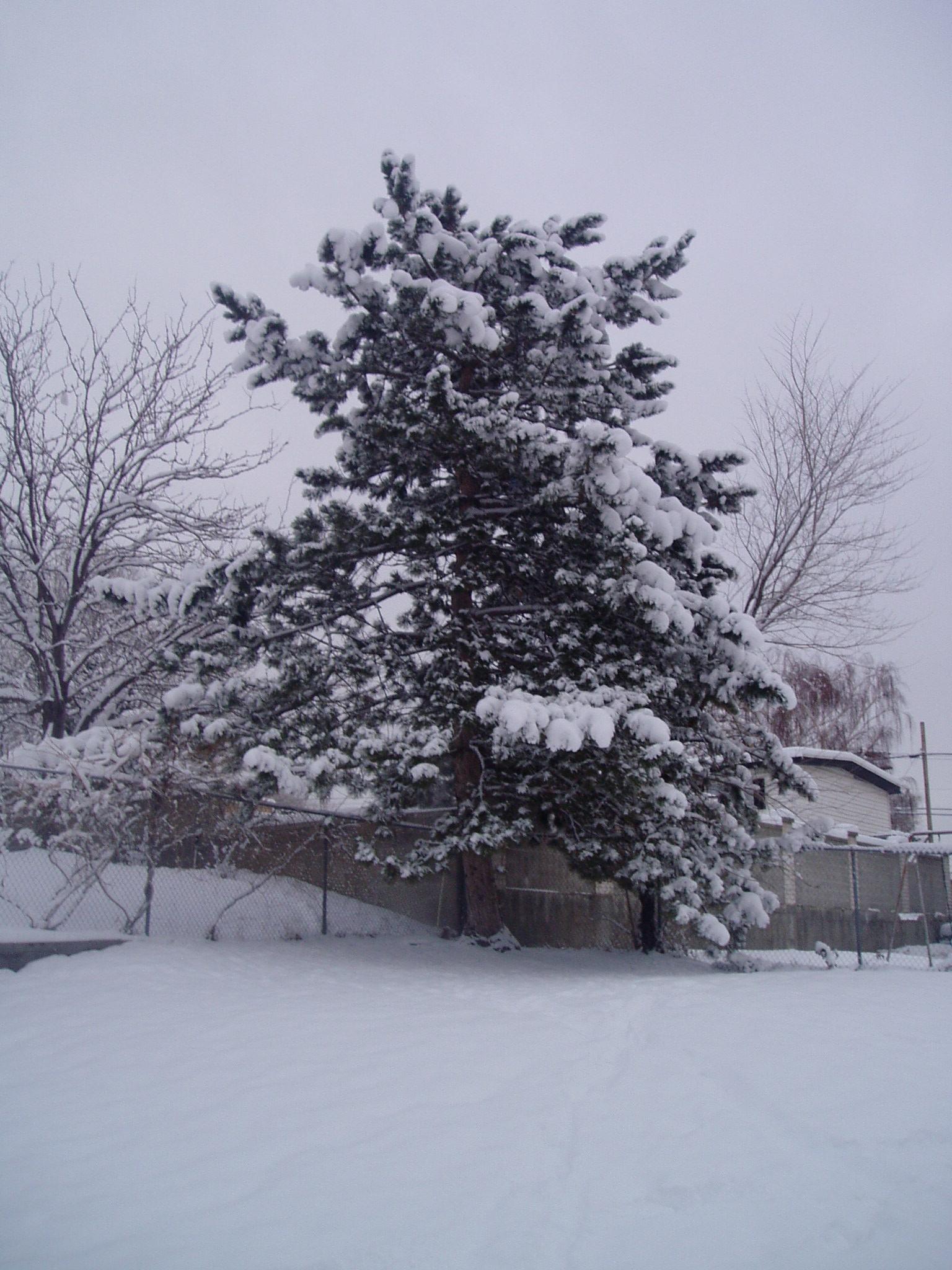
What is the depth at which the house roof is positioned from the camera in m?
19.6

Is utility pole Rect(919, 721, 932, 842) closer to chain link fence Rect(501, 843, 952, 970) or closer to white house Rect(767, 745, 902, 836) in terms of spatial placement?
white house Rect(767, 745, 902, 836)

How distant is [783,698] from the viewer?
9.10 m

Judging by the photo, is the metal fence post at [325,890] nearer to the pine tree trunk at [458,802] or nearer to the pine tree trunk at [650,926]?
the pine tree trunk at [458,802]

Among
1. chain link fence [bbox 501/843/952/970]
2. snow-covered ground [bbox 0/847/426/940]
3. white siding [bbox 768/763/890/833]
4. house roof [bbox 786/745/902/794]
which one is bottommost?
chain link fence [bbox 501/843/952/970]

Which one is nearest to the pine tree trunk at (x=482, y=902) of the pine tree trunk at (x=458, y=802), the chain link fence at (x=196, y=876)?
the pine tree trunk at (x=458, y=802)

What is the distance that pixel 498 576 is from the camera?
1087 cm

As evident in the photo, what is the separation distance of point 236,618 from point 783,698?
20.0ft

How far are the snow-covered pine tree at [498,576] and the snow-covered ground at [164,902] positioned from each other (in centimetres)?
136

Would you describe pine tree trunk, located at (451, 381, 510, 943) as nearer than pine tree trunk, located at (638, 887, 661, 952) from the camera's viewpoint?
Yes

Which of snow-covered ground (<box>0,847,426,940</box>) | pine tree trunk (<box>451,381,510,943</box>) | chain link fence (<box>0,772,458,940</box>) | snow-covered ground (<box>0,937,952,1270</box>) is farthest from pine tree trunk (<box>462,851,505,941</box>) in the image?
snow-covered ground (<box>0,937,952,1270</box>)

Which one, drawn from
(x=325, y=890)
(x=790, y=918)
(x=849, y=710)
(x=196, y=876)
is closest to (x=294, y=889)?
(x=325, y=890)

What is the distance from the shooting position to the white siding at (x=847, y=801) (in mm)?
21297

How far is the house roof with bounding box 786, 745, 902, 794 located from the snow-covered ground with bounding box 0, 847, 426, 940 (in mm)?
11165

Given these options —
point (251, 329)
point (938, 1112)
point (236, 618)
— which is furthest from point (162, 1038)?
point (251, 329)
